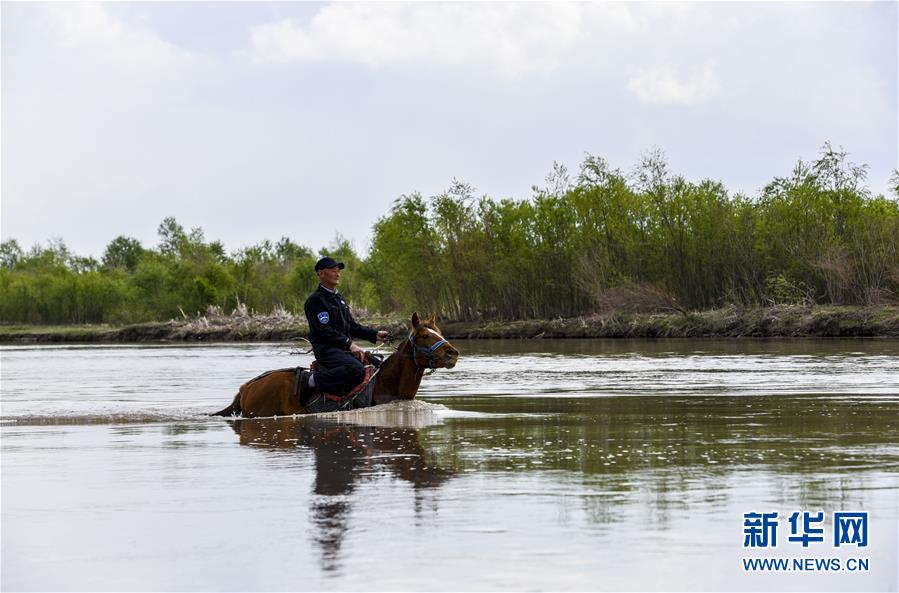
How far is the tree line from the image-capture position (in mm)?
56375

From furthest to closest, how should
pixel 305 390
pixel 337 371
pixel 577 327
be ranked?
pixel 577 327, pixel 305 390, pixel 337 371

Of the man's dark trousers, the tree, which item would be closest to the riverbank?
the man's dark trousers

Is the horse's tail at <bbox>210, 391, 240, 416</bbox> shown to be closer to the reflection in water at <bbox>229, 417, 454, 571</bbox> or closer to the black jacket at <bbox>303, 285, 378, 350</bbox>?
the reflection in water at <bbox>229, 417, 454, 571</bbox>

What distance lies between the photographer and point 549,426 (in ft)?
45.3

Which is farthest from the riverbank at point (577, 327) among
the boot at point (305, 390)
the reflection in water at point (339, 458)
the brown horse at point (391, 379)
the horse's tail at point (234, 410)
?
the reflection in water at point (339, 458)

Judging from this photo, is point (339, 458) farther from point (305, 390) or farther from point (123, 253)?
point (123, 253)

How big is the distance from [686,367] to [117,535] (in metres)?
21.5

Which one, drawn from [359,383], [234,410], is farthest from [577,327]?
[359,383]

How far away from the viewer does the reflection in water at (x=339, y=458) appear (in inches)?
310

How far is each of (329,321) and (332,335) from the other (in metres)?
0.16

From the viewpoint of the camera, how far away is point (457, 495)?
8.81 meters

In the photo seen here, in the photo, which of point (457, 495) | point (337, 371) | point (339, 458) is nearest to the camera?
point (457, 495)

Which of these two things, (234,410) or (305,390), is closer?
(305,390)

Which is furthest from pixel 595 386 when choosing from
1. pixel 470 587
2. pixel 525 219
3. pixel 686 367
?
A: pixel 525 219
